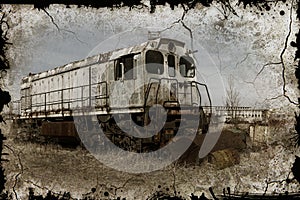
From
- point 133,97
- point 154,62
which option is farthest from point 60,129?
Result: point 154,62

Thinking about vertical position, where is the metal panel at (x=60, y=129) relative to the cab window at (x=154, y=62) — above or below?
below

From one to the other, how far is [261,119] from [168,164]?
4.53ft

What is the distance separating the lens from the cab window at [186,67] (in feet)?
21.8

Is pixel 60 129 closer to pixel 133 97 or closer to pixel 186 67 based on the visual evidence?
pixel 133 97

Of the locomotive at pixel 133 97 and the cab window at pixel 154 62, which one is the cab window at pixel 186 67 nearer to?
the locomotive at pixel 133 97

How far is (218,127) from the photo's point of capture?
227 inches

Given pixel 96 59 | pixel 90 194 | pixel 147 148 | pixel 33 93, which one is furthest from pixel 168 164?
pixel 33 93

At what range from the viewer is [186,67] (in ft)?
22.2

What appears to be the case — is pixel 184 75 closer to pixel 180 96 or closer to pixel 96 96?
pixel 180 96

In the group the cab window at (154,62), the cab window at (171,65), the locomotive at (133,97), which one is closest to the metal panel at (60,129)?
the locomotive at (133,97)

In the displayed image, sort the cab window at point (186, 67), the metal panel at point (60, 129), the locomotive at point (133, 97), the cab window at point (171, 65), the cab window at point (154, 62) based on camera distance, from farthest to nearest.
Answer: the metal panel at point (60, 129) < the cab window at point (186, 67) < the cab window at point (171, 65) < the cab window at point (154, 62) < the locomotive at point (133, 97)

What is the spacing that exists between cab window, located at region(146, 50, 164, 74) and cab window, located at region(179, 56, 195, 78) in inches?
20.0

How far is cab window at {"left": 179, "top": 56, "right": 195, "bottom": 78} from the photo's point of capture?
21.8 feet

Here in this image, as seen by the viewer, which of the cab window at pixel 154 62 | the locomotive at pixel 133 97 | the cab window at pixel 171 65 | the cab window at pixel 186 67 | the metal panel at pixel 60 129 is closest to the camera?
the locomotive at pixel 133 97
